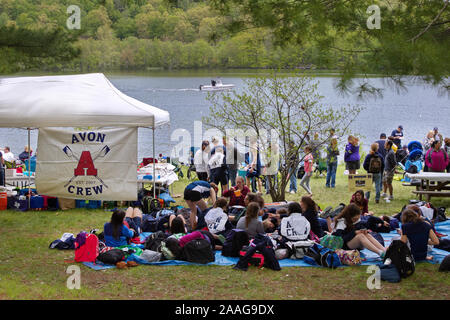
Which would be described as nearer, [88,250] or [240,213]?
[88,250]

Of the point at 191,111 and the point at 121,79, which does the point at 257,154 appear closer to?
the point at 191,111

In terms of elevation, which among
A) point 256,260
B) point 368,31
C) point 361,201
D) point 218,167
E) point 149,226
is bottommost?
point 256,260

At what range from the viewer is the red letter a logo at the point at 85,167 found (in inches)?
485

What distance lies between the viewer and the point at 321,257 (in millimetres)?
8047

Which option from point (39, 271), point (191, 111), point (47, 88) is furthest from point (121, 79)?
point (39, 271)

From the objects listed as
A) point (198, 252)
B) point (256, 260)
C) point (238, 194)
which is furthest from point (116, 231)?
point (238, 194)

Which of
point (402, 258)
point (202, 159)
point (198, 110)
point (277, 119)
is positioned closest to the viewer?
point (402, 258)

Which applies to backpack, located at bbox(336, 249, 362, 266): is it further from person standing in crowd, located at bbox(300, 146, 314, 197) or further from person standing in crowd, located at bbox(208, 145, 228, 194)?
person standing in crowd, located at bbox(300, 146, 314, 197)

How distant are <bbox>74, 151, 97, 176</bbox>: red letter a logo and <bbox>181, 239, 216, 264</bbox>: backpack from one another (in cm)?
480

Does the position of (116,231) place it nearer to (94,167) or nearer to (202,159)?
(94,167)

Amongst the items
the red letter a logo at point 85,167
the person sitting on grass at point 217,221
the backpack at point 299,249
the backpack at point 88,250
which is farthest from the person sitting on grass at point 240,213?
the red letter a logo at point 85,167

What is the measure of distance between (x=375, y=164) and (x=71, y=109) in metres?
7.09

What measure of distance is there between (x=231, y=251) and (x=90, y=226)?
140 inches
